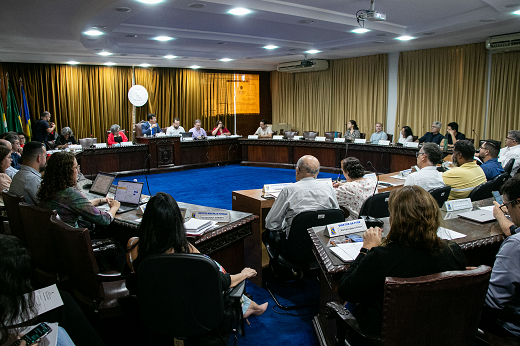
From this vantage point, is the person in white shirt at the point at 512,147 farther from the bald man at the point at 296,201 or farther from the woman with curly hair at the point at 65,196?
the woman with curly hair at the point at 65,196

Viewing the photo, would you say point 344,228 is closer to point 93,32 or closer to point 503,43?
point 93,32

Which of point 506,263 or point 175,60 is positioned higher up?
point 175,60

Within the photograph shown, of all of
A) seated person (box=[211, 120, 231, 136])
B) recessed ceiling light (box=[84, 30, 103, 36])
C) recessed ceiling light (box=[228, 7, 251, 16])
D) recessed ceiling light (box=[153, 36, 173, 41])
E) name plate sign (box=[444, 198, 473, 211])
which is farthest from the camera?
seated person (box=[211, 120, 231, 136])

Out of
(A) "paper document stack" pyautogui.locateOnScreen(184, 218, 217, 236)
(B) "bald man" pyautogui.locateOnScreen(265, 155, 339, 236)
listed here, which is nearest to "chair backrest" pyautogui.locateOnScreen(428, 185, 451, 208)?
(B) "bald man" pyautogui.locateOnScreen(265, 155, 339, 236)

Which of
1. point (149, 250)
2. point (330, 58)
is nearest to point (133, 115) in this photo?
point (330, 58)

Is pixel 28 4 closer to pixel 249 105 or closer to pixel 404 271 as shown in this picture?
pixel 404 271

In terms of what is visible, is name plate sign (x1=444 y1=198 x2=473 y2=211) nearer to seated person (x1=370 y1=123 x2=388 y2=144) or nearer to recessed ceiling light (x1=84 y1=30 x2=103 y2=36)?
recessed ceiling light (x1=84 y1=30 x2=103 y2=36)

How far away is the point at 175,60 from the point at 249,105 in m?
3.22

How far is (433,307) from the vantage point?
139 cm

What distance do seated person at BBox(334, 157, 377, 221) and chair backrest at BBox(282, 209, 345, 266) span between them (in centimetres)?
69

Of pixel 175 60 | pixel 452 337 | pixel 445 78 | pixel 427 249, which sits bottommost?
pixel 452 337

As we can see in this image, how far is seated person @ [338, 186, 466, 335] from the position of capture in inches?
59.0

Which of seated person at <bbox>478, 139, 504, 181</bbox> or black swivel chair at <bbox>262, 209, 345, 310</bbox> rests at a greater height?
seated person at <bbox>478, 139, 504, 181</bbox>

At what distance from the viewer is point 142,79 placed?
11.3 m
